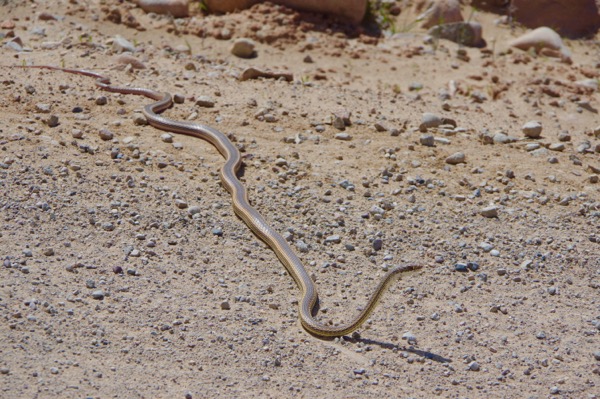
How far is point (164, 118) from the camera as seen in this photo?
9.72 meters

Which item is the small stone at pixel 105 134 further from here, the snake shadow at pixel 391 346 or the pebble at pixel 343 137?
the snake shadow at pixel 391 346

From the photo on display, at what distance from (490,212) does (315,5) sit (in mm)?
5484

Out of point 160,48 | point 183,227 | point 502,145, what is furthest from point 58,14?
point 502,145

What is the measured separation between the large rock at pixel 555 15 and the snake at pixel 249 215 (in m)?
6.70

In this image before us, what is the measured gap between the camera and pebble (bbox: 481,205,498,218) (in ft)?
28.0

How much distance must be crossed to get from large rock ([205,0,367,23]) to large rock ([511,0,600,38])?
2.92 meters

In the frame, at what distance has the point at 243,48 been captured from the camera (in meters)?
11.8

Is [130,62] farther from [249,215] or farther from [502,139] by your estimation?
[502,139]

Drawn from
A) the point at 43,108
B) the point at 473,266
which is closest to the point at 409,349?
the point at 473,266

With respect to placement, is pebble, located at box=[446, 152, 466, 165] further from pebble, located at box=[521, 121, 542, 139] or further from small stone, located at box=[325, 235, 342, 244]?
small stone, located at box=[325, 235, 342, 244]

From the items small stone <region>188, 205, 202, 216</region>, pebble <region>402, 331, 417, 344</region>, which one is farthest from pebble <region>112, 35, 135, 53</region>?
pebble <region>402, 331, 417, 344</region>

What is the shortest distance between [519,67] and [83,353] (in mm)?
Result: 8615

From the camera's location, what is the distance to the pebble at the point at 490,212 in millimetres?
8539

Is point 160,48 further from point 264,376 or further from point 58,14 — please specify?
point 264,376
